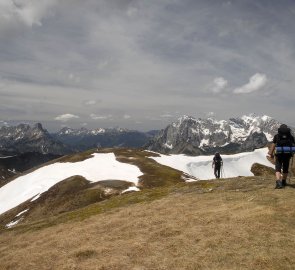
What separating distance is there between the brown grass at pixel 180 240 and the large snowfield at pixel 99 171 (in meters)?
67.6

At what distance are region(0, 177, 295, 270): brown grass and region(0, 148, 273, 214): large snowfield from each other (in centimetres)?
6759

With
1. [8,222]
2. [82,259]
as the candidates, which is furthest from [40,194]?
[82,259]

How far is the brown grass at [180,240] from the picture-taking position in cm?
1772

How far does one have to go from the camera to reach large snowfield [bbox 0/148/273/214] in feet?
343

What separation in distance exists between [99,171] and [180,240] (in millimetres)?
93006

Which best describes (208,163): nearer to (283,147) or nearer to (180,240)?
(283,147)

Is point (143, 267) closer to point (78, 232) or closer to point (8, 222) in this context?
point (78, 232)

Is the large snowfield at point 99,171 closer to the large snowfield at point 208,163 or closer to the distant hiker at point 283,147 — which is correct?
the large snowfield at point 208,163

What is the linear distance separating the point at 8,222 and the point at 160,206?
203ft

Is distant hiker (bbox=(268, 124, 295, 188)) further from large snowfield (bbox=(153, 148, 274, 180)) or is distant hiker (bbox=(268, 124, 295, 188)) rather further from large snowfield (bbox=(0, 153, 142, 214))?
large snowfield (bbox=(153, 148, 274, 180))

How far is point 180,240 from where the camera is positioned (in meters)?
20.7

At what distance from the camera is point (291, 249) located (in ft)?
58.3

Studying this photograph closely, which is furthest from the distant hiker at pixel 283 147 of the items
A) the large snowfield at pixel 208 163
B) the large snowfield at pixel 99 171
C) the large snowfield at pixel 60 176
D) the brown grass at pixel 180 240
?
the large snowfield at pixel 208 163

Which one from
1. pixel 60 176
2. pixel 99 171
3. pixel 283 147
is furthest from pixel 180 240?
pixel 60 176
